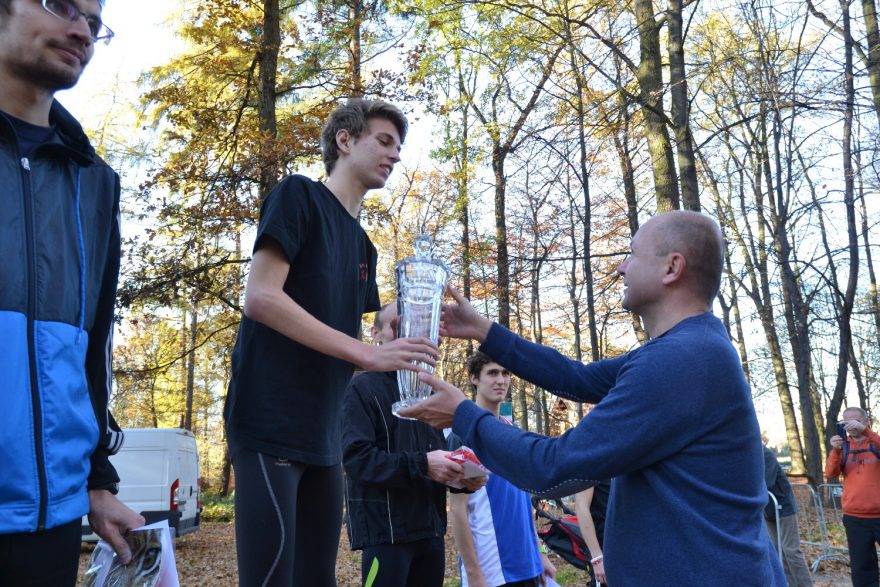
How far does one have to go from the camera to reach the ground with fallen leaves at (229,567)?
10.4 m

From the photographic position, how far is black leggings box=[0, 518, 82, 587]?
144 cm

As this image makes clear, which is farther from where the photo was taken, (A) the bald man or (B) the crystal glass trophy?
(B) the crystal glass trophy

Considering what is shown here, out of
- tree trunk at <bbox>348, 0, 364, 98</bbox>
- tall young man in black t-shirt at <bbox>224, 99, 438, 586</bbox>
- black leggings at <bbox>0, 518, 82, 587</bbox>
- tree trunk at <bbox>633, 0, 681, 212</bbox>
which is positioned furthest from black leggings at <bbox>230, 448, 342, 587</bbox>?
tree trunk at <bbox>348, 0, 364, 98</bbox>

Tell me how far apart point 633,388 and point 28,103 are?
72.5 inches

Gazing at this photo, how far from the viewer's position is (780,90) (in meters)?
7.52

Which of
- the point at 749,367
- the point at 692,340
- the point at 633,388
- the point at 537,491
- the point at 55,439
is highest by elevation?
the point at 749,367

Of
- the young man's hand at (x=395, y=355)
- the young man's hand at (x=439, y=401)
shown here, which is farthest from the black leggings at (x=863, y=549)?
the young man's hand at (x=395, y=355)

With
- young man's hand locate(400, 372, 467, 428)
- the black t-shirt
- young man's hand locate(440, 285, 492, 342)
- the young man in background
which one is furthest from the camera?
the young man in background

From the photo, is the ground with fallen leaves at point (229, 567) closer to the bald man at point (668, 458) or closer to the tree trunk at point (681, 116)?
the tree trunk at point (681, 116)

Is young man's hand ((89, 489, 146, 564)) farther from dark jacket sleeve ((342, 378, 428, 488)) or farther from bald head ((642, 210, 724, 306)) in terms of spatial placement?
bald head ((642, 210, 724, 306))

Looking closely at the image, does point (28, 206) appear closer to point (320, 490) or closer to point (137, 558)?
point (137, 558)

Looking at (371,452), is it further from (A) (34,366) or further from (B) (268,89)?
(B) (268,89)

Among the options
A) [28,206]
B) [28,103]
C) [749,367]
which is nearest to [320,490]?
[28,206]

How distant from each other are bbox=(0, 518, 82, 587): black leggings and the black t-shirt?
0.64 metres
